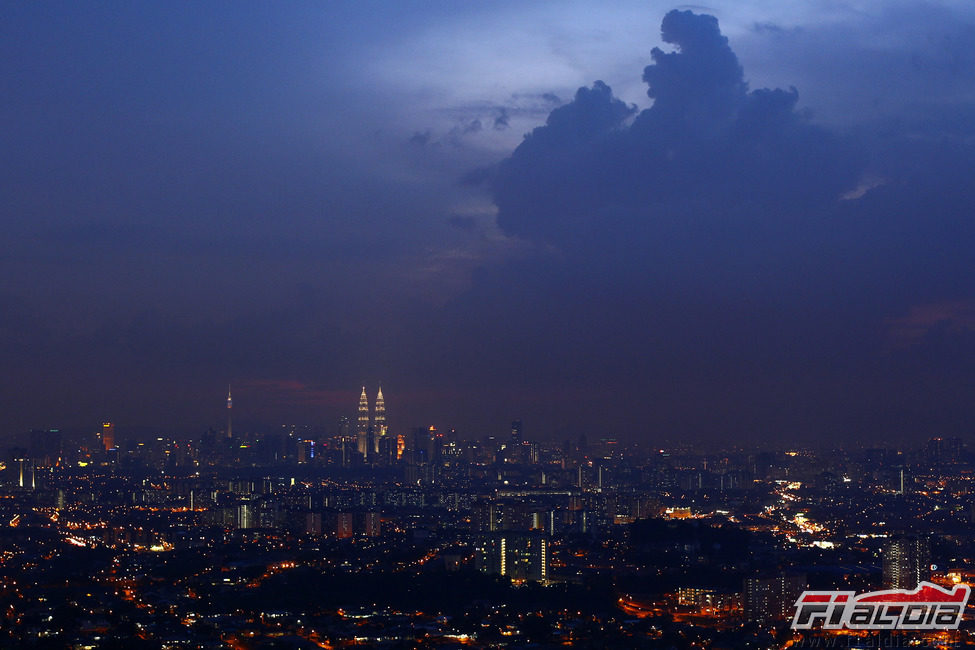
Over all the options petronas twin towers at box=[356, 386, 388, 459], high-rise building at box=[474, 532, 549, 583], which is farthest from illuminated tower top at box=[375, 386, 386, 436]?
high-rise building at box=[474, 532, 549, 583]

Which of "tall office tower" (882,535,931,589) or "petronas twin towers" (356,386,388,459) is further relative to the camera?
"petronas twin towers" (356,386,388,459)

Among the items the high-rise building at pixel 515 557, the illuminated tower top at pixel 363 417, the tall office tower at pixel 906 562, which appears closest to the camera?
the tall office tower at pixel 906 562

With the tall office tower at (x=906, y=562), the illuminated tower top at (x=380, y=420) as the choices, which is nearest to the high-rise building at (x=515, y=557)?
the tall office tower at (x=906, y=562)

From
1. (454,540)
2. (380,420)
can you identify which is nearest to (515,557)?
(454,540)

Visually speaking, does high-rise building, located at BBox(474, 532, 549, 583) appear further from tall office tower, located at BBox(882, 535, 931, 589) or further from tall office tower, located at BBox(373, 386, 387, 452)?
tall office tower, located at BBox(373, 386, 387, 452)

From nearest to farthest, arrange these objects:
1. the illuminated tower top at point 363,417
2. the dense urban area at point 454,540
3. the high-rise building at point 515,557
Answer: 1. the dense urban area at point 454,540
2. the high-rise building at point 515,557
3. the illuminated tower top at point 363,417

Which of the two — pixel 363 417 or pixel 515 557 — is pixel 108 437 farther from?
pixel 515 557

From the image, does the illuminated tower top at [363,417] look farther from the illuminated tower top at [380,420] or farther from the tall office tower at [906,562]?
the tall office tower at [906,562]

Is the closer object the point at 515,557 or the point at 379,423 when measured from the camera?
the point at 515,557
